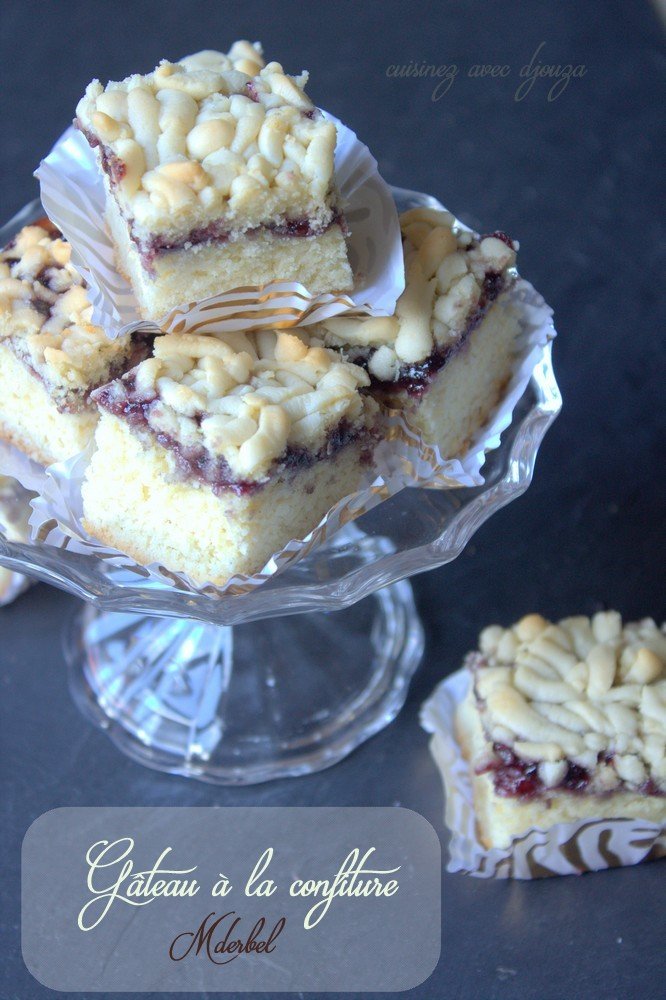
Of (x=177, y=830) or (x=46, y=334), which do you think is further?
(x=177, y=830)

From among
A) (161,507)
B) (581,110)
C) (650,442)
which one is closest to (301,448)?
(161,507)

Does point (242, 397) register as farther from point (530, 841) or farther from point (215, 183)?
point (530, 841)

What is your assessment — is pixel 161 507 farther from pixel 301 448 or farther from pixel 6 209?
pixel 6 209

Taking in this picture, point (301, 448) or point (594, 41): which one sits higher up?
point (301, 448)

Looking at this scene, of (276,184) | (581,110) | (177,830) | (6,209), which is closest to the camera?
(276,184)

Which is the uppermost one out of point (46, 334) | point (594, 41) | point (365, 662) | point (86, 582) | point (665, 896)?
point (46, 334)

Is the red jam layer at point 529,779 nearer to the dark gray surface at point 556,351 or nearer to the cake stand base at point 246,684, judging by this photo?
the dark gray surface at point 556,351

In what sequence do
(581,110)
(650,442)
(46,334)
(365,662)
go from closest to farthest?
1. (46,334)
2. (365,662)
3. (650,442)
4. (581,110)

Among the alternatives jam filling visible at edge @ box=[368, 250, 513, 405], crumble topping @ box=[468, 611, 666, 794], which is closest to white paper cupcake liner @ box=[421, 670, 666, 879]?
crumble topping @ box=[468, 611, 666, 794]
